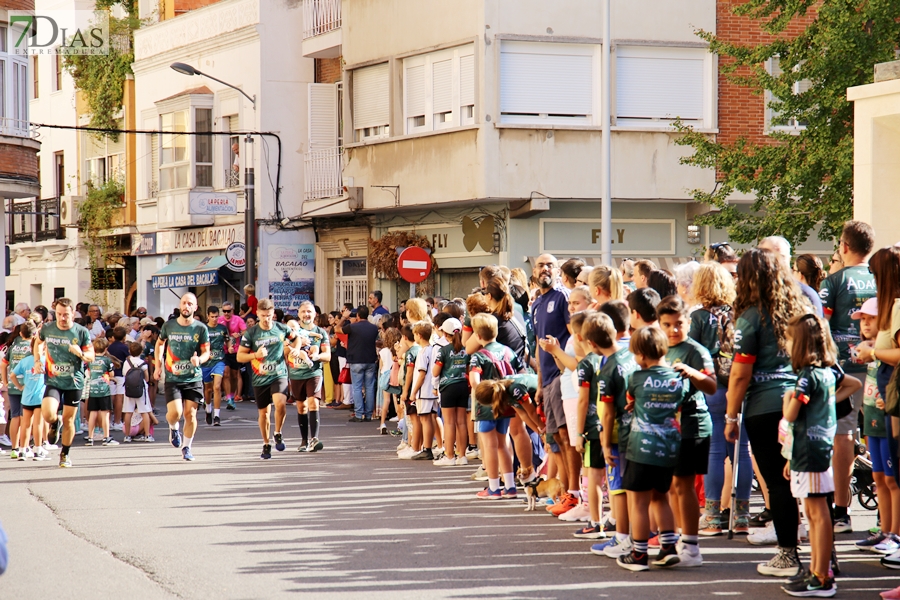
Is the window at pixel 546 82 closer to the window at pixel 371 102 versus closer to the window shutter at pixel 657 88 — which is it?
the window shutter at pixel 657 88

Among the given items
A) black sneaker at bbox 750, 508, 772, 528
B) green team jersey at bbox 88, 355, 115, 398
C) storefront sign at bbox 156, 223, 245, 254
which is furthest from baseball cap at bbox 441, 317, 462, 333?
storefront sign at bbox 156, 223, 245, 254

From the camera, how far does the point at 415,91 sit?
1034 inches

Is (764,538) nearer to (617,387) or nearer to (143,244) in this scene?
(617,387)

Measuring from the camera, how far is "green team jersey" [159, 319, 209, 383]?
1566 cm

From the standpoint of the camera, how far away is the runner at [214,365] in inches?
847

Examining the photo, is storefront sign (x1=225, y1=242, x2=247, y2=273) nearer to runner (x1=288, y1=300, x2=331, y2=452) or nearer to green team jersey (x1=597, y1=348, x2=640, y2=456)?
Answer: runner (x1=288, y1=300, x2=331, y2=452)

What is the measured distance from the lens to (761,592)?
7508 mm

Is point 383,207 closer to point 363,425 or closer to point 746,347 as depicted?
point 363,425

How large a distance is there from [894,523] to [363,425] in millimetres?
12672

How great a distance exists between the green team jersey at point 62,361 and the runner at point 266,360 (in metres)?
1.91

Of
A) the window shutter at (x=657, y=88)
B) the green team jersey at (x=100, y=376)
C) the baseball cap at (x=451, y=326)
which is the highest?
the window shutter at (x=657, y=88)

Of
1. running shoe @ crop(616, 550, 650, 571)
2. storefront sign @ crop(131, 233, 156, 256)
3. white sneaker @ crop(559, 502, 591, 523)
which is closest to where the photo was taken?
running shoe @ crop(616, 550, 650, 571)

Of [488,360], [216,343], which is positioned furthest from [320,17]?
[488,360]

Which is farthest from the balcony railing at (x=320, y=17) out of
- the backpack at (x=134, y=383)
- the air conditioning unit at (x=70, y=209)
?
the backpack at (x=134, y=383)
